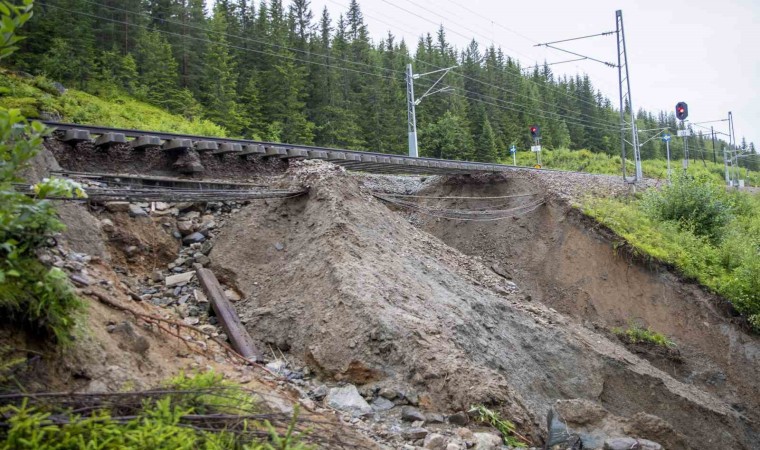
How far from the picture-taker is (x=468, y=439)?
20.9 ft

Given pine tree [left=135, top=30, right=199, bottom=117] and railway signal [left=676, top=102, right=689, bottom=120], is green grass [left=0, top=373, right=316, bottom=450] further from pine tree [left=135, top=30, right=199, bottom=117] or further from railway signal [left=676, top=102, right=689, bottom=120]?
pine tree [left=135, top=30, right=199, bottom=117]

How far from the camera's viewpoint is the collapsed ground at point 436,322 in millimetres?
7555

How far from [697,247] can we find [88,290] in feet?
59.0

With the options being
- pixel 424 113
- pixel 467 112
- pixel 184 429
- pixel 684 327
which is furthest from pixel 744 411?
pixel 467 112

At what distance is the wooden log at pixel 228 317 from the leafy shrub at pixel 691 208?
16250 millimetres

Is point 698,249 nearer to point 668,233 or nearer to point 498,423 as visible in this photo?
point 668,233

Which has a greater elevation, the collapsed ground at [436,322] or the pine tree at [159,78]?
the pine tree at [159,78]

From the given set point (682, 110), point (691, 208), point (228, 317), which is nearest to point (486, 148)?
point (682, 110)

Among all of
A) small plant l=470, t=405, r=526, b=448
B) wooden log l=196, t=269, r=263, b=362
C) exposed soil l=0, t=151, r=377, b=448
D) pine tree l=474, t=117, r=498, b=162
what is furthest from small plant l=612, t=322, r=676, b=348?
pine tree l=474, t=117, r=498, b=162

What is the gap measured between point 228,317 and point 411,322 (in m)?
2.65

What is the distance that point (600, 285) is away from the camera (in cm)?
1739

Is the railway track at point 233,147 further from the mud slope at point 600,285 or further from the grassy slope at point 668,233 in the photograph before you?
the grassy slope at point 668,233

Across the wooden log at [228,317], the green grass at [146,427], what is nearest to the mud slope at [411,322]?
the wooden log at [228,317]

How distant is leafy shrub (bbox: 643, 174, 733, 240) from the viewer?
19.7m
